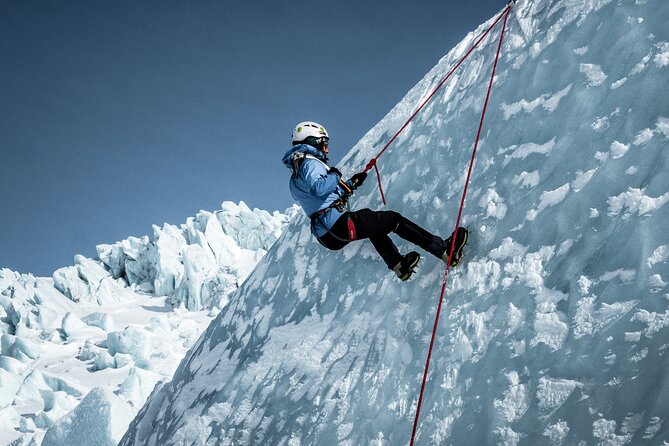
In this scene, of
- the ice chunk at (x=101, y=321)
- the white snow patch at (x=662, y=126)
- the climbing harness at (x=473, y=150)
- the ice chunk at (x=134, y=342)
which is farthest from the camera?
the ice chunk at (x=101, y=321)

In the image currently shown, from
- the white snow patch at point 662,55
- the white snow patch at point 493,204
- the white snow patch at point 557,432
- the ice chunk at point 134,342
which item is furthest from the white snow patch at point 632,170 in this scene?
the ice chunk at point 134,342

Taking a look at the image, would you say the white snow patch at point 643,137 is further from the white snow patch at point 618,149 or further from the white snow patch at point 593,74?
the white snow patch at point 593,74

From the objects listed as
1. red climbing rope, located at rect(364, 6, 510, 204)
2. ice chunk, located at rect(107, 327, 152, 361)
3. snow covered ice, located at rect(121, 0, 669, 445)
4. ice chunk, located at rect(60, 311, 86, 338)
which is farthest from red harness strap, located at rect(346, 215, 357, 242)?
ice chunk, located at rect(60, 311, 86, 338)

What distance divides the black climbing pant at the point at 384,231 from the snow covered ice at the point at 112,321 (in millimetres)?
6636

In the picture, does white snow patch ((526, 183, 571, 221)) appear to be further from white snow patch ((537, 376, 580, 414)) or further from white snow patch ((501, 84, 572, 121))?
white snow patch ((537, 376, 580, 414))

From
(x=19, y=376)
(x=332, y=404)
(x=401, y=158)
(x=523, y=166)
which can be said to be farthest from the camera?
A: (x=19, y=376)

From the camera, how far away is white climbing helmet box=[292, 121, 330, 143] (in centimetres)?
360

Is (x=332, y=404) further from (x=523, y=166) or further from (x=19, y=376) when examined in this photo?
(x=19, y=376)

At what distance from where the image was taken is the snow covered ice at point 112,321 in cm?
1528

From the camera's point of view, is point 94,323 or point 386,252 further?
point 94,323

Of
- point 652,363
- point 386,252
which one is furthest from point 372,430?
point 652,363

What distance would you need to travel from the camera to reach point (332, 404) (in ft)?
10.3

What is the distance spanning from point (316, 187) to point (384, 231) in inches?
23.0

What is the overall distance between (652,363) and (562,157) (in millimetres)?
1241
